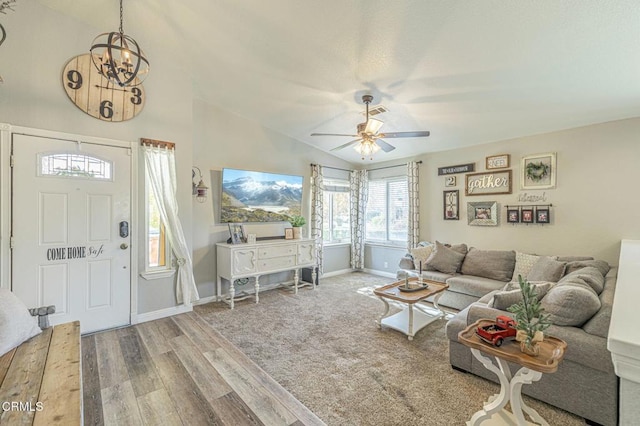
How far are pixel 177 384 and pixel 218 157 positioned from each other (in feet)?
10.8

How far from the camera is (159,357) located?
275 centimetres

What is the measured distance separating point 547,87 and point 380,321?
326 cm

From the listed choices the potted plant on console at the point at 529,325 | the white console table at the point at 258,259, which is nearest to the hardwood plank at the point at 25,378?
the white console table at the point at 258,259

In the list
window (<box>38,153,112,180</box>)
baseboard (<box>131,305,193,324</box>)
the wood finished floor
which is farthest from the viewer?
baseboard (<box>131,305,193,324</box>)

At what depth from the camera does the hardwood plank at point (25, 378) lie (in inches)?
53.0

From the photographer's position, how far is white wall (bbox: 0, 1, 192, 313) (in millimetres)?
2826

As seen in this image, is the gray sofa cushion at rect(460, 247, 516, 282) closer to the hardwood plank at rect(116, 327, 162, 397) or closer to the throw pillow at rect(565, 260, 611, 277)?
the throw pillow at rect(565, 260, 611, 277)

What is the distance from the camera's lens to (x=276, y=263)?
4.75 m

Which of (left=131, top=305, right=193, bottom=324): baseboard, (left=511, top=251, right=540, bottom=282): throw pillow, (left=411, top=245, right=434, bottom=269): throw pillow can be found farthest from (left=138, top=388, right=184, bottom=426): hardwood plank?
(left=511, top=251, right=540, bottom=282): throw pillow

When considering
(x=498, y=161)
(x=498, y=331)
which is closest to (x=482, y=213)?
(x=498, y=161)

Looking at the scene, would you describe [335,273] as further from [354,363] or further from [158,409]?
[158,409]

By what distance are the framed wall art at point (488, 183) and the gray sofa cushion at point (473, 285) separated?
1519mm

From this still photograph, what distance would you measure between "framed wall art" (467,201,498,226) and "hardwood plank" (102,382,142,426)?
5.13 metres

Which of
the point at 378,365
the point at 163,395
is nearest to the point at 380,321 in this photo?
the point at 378,365
